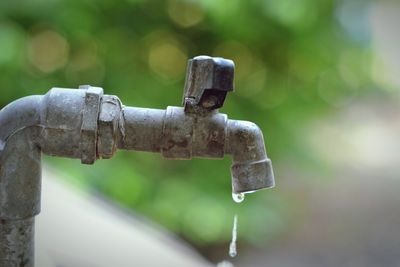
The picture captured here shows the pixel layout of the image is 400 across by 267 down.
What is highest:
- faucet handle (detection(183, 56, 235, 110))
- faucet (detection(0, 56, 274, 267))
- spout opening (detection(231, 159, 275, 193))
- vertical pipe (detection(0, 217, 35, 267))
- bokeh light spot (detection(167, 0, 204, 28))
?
bokeh light spot (detection(167, 0, 204, 28))

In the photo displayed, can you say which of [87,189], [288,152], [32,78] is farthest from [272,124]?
[32,78]

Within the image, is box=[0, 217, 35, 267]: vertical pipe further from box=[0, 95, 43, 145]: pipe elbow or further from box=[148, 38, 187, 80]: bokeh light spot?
box=[148, 38, 187, 80]: bokeh light spot

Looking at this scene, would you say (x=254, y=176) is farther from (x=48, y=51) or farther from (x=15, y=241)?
(x=48, y=51)

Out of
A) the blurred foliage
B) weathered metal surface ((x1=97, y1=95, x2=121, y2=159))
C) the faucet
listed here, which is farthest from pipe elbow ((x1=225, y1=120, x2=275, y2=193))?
the blurred foliage

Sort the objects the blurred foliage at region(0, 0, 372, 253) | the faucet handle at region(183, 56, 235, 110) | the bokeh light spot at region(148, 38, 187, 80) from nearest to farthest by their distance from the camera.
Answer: the faucet handle at region(183, 56, 235, 110), the blurred foliage at region(0, 0, 372, 253), the bokeh light spot at region(148, 38, 187, 80)

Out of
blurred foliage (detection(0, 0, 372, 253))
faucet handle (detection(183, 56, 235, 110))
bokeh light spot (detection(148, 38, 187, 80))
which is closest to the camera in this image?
faucet handle (detection(183, 56, 235, 110))

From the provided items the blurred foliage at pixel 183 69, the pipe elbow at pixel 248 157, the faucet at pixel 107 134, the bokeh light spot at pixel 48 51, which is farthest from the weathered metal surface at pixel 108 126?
the bokeh light spot at pixel 48 51

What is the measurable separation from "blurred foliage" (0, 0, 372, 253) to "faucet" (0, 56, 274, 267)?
0.86 meters

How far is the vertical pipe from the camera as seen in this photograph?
67 centimetres

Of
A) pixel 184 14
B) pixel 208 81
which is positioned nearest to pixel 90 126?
pixel 208 81

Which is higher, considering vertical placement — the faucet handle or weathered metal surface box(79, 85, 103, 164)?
the faucet handle

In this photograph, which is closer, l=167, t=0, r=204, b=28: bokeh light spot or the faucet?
the faucet

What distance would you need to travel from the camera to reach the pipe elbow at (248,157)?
2.12 ft

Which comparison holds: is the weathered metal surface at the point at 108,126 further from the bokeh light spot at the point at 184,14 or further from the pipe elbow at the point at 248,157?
the bokeh light spot at the point at 184,14
